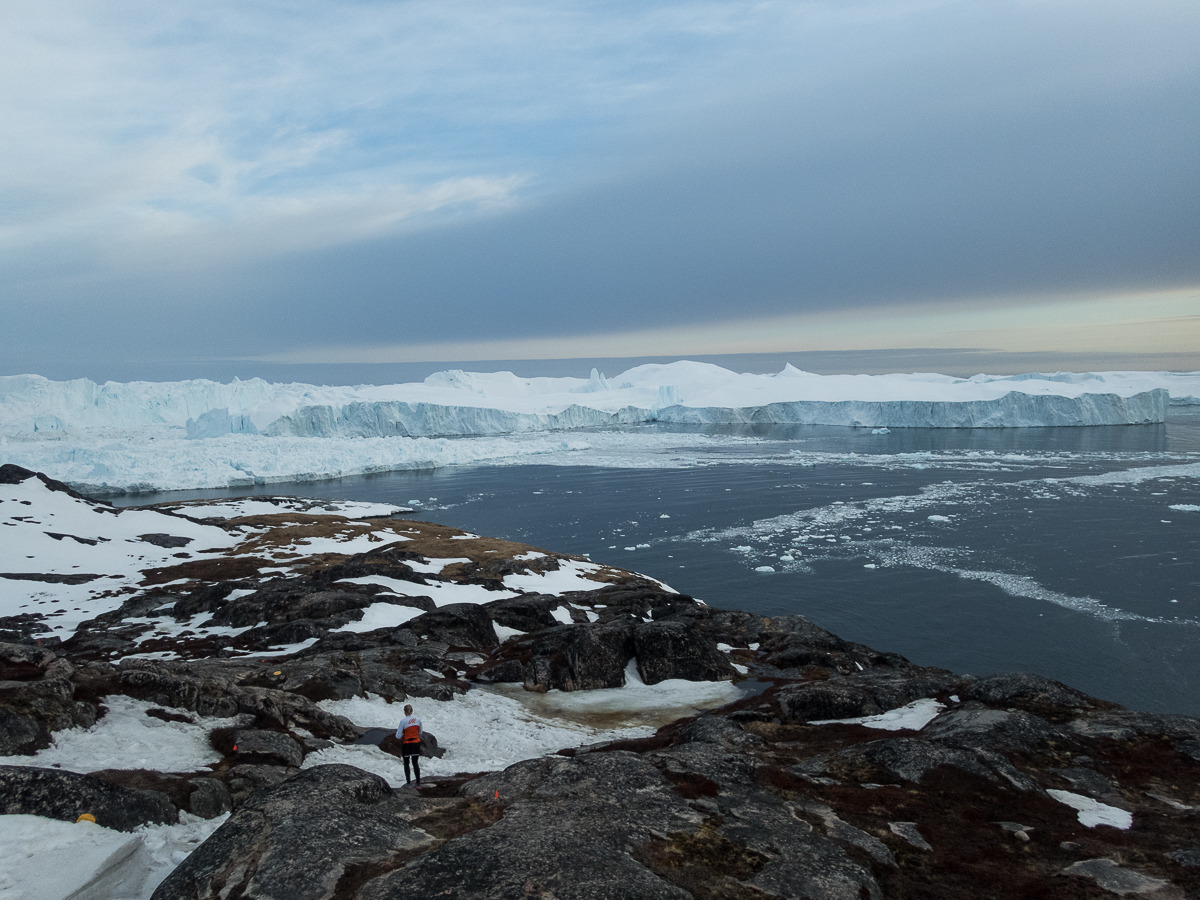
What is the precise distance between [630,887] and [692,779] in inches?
191

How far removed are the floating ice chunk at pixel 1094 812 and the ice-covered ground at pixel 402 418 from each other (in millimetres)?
102481

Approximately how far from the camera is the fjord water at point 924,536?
33406 millimetres

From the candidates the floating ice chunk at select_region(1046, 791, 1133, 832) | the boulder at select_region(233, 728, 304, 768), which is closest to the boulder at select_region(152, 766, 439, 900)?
the boulder at select_region(233, 728, 304, 768)

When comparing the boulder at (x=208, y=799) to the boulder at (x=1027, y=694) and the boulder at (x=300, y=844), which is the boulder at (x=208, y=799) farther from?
the boulder at (x=1027, y=694)

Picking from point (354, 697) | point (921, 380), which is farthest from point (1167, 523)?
point (921, 380)

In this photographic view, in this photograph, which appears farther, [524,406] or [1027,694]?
[524,406]

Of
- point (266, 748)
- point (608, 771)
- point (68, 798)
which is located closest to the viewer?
point (68, 798)

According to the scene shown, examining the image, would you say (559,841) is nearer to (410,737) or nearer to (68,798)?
(410,737)

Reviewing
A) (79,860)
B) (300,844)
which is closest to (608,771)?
(300,844)

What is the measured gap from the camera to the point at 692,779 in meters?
13.8

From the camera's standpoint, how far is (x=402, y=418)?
153m

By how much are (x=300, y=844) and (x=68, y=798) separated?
3.90 meters

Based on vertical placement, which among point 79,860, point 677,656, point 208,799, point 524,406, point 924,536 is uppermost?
point 524,406

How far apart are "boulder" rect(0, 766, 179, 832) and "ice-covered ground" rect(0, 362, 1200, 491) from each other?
96394 millimetres
